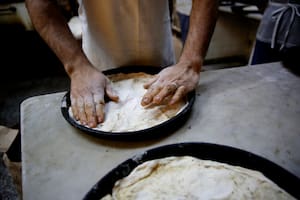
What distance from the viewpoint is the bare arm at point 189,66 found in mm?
810

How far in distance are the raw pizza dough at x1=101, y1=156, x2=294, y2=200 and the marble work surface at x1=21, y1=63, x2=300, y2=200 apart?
94mm

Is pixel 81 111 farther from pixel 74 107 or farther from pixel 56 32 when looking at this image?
pixel 56 32

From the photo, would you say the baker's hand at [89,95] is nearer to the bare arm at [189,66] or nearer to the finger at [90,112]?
the finger at [90,112]

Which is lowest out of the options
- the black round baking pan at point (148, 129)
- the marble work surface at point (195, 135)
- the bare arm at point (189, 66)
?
the marble work surface at point (195, 135)

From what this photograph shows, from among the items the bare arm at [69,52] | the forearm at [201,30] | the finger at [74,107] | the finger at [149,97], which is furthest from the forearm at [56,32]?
the forearm at [201,30]

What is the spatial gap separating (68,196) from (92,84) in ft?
1.28

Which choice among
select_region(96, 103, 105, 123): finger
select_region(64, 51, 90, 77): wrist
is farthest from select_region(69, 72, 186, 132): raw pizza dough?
select_region(64, 51, 90, 77): wrist

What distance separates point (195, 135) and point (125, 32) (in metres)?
0.61

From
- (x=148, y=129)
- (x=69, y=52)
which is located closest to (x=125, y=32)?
(x=69, y=52)

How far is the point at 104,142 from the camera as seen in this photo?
72cm

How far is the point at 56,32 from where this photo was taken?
0.94 metres

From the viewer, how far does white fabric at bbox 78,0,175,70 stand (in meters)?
1.05

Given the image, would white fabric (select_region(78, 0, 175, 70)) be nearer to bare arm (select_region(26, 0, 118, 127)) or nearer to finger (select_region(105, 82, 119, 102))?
bare arm (select_region(26, 0, 118, 127))

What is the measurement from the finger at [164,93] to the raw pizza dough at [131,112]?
0.03m
